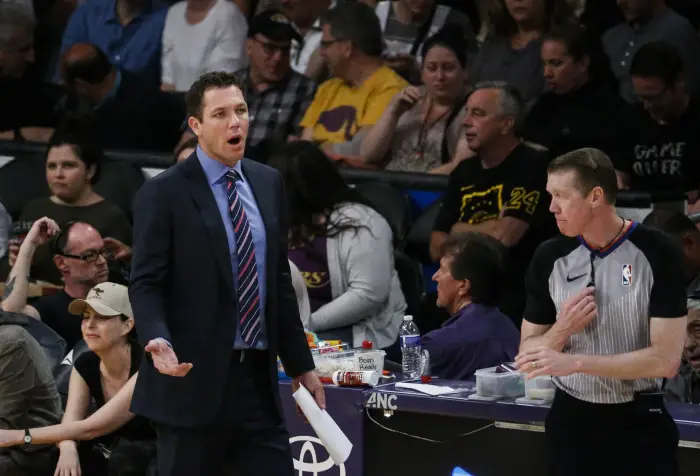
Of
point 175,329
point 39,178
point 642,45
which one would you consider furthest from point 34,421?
point 642,45

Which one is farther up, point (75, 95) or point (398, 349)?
point (75, 95)

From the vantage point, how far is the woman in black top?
202 inches

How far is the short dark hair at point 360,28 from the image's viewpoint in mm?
7656

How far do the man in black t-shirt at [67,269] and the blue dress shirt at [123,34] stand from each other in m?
2.53

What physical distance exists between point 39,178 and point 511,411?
189 inches

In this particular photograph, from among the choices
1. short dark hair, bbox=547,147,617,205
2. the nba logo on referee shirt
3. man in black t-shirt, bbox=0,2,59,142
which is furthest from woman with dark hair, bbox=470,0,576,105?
the nba logo on referee shirt

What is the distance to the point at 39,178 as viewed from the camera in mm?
8289

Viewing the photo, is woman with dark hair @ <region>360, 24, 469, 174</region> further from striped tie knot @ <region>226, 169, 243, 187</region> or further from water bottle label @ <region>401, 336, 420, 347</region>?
striped tie knot @ <region>226, 169, 243, 187</region>

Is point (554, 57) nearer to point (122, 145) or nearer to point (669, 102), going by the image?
point (669, 102)

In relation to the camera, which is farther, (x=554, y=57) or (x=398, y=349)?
(x=554, y=57)

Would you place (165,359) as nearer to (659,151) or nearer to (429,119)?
(659,151)

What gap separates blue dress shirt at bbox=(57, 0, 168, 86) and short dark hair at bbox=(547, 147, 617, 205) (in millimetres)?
5638

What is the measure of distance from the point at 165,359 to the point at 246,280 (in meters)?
0.39

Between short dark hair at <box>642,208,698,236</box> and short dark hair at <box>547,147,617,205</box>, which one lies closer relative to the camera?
short dark hair at <box>547,147,617,205</box>
